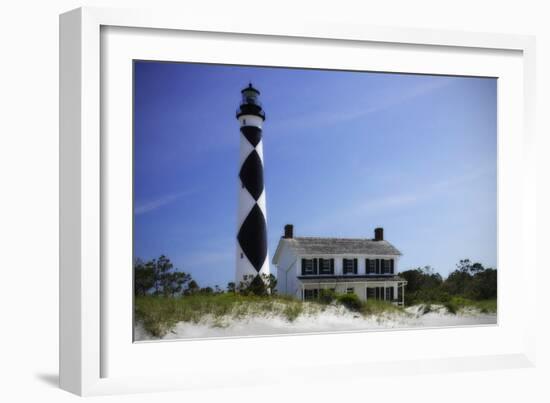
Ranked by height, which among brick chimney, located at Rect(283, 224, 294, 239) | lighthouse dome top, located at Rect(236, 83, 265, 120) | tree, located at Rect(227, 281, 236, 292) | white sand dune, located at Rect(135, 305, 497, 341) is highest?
lighthouse dome top, located at Rect(236, 83, 265, 120)

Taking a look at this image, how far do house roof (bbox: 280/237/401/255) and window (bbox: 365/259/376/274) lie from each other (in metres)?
0.09

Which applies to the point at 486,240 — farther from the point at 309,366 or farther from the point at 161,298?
the point at 161,298

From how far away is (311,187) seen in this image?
229 inches

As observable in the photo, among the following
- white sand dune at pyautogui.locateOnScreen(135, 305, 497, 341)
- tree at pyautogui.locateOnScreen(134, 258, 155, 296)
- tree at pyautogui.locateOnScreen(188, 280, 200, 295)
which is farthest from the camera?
tree at pyautogui.locateOnScreen(188, 280, 200, 295)

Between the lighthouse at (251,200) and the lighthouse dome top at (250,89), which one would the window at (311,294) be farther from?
the lighthouse dome top at (250,89)

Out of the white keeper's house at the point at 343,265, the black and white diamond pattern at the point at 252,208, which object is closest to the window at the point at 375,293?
the white keeper's house at the point at 343,265

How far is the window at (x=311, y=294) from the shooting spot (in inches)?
219

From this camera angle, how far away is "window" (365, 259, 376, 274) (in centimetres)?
573

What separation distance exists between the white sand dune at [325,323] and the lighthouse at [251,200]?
1.65 feet

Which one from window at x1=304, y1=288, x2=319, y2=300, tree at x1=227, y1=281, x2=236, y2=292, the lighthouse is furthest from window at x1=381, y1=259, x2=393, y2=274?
tree at x1=227, y1=281, x2=236, y2=292

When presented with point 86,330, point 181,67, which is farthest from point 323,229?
point 86,330

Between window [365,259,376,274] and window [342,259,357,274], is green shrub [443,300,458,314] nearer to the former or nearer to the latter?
window [365,259,376,274]

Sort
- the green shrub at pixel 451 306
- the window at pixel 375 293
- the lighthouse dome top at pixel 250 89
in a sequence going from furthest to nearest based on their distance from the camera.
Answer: the green shrub at pixel 451 306, the window at pixel 375 293, the lighthouse dome top at pixel 250 89

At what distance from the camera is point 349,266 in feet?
19.3
